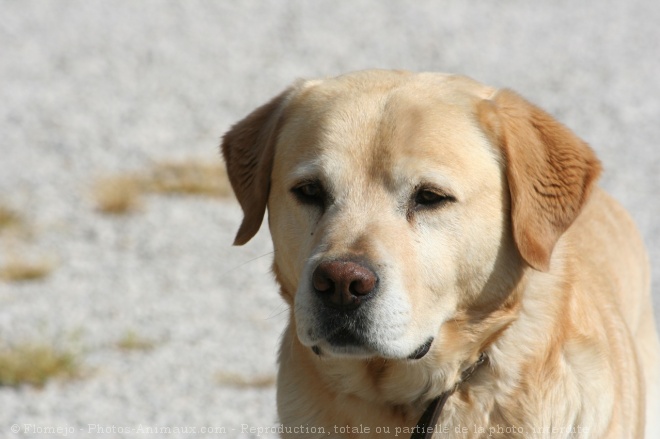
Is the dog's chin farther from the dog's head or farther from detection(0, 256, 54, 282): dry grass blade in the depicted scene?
detection(0, 256, 54, 282): dry grass blade

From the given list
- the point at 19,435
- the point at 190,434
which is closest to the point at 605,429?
the point at 190,434

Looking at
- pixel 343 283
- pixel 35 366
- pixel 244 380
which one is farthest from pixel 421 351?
pixel 35 366

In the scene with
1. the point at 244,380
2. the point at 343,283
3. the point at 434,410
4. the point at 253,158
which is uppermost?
the point at 343,283

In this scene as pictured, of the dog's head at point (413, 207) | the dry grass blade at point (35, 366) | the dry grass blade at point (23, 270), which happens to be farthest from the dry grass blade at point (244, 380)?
the dog's head at point (413, 207)

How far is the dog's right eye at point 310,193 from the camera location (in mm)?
3586

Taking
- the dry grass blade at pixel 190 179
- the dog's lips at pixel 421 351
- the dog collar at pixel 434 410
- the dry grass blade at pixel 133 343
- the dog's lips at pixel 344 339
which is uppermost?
the dog's lips at pixel 344 339

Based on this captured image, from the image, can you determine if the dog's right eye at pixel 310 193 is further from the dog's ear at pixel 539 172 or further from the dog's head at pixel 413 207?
the dog's ear at pixel 539 172

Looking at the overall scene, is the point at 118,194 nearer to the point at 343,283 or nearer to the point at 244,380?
the point at 244,380

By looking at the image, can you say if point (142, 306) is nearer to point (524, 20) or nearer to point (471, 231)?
point (471, 231)

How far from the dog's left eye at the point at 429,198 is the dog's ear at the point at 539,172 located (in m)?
0.28

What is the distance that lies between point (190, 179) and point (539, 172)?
6.16 meters

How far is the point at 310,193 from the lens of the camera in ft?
11.9

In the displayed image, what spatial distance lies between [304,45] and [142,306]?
5933 mm

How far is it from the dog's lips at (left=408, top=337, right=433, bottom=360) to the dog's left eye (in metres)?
0.48
